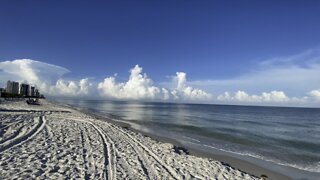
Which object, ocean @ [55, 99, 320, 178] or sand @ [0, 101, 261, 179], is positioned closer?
sand @ [0, 101, 261, 179]

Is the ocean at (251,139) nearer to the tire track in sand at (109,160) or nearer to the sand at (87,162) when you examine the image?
the sand at (87,162)

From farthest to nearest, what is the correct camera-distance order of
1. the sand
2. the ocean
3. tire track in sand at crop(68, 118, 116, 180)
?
the ocean < tire track in sand at crop(68, 118, 116, 180) < the sand

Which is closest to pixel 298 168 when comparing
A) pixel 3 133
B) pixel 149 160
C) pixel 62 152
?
pixel 149 160

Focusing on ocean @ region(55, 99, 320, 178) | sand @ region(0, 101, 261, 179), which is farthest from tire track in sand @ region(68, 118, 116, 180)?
ocean @ region(55, 99, 320, 178)

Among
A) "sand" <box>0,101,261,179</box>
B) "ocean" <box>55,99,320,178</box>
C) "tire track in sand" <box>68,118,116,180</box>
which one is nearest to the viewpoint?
"sand" <box>0,101,261,179</box>

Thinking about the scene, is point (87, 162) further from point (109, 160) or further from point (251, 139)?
point (251, 139)

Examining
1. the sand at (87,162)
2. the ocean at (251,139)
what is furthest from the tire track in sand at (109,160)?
the ocean at (251,139)

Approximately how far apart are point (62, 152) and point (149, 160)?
13.0ft

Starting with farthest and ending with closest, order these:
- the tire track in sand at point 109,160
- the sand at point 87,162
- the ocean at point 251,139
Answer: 1. the ocean at point 251,139
2. the tire track in sand at point 109,160
3. the sand at point 87,162

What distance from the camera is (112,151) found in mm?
13906

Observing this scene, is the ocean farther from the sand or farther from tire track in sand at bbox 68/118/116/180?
tire track in sand at bbox 68/118/116/180

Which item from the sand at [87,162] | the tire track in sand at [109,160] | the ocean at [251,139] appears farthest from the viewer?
the ocean at [251,139]

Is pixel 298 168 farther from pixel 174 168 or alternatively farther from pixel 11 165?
pixel 11 165

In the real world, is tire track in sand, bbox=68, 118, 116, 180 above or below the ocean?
above
